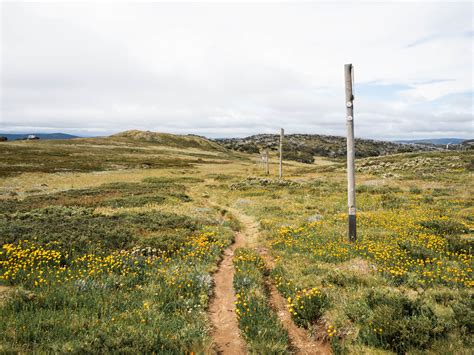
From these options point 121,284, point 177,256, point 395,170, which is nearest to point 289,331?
point 121,284

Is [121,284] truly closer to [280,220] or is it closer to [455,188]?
[280,220]

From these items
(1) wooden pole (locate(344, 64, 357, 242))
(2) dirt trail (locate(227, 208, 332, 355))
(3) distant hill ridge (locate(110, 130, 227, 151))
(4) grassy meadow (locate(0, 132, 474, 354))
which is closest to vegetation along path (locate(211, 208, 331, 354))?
(2) dirt trail (locate(227, 208, 332, 355))

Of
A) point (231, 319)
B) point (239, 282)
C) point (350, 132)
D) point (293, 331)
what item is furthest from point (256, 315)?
point (350, 132)

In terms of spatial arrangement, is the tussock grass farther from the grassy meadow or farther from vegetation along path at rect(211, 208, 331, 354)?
vegetation along path at rect(211, 208, 331, 354)

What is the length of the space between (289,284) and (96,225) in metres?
9.86

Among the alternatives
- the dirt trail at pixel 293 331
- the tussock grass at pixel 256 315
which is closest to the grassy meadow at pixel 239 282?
the tussock grass at pixel 256 315

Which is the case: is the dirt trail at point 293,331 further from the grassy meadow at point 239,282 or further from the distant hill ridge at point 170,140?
the distant hill ridge at point 170,140

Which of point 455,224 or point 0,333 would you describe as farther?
point 455,224

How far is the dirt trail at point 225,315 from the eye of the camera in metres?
5.75

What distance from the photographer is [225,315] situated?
22.7ft

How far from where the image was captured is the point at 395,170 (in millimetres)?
42438

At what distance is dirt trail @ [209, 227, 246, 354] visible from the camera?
5.75 m

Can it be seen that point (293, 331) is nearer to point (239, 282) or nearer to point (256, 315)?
point (256, 315)

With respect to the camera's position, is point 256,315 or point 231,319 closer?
point 256,315
